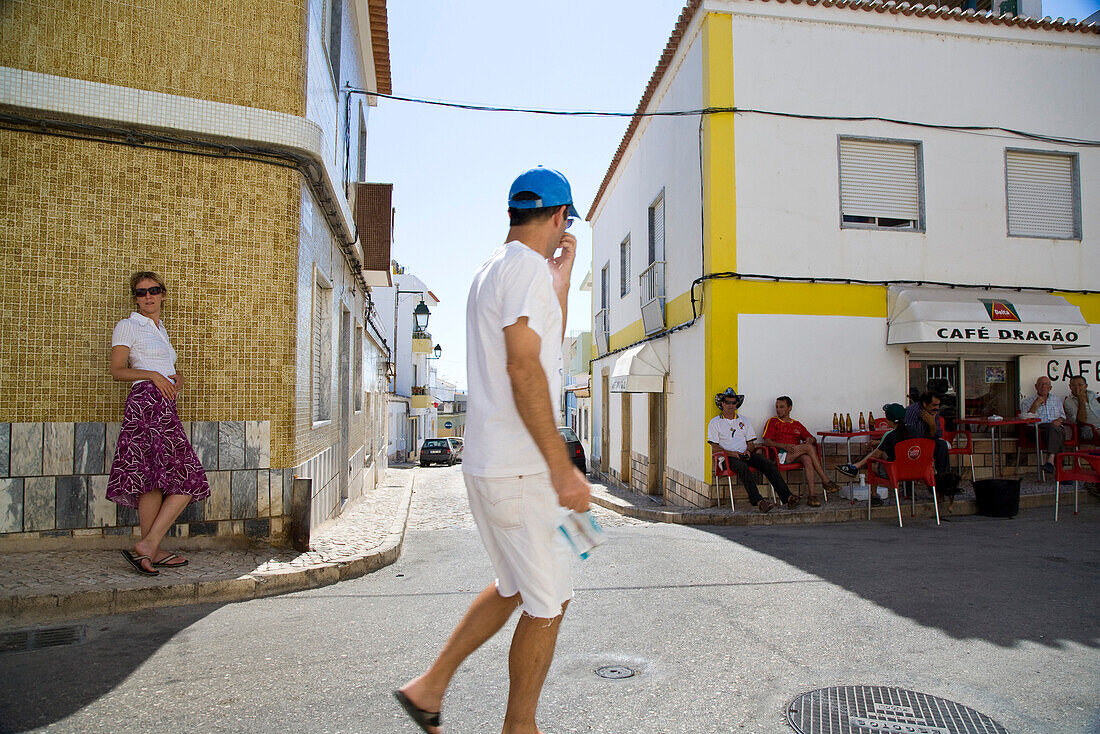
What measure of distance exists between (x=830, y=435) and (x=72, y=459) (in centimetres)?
802

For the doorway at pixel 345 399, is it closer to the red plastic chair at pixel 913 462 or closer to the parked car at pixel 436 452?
the red plastic chair at pixel 913 462

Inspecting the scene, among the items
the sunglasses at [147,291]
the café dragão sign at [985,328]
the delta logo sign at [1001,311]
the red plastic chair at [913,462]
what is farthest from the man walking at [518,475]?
the delta logo sign at [1001,311]

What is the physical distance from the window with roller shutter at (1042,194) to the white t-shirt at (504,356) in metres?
10.7

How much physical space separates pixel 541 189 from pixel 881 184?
924 centimetres

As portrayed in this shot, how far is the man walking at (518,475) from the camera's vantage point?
212cm

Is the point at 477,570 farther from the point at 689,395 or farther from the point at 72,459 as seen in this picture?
the point at 689,395

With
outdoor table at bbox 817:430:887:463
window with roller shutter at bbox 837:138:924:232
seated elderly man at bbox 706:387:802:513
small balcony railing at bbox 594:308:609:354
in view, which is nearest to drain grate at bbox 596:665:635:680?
seated elderly man at bbox 706:387:802:513

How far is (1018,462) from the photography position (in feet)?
33.4

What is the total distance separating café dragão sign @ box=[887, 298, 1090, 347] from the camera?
30.4 feet

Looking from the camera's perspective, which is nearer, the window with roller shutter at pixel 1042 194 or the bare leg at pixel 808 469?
the bare leg at pixel 808 469

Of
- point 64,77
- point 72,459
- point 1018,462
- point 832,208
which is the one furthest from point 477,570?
point 1018,462

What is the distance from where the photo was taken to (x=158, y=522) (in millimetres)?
4688

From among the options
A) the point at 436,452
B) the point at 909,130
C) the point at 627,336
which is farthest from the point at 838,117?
the point at 436,452

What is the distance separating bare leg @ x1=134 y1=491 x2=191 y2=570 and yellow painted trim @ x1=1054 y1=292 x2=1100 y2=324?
38.1 feet
